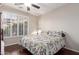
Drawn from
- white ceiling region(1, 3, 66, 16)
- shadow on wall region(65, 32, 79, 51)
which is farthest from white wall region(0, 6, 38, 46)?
shadow on wall region(65, 32, 79, 51)

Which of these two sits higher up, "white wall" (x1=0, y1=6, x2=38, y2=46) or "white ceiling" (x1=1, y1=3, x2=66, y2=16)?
"white ceiling" (x1=1, y1=3, x2=66, y2=16)

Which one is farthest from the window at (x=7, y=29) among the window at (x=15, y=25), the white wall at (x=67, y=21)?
the white wall at (x=67, y=21)

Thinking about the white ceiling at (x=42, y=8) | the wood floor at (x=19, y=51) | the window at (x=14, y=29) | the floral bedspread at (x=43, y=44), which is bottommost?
the wood floor at (x=19, y=51)

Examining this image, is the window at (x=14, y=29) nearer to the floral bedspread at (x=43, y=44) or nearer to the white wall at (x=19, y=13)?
the white wall at (x=19, y=13)

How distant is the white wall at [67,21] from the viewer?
61.7 inches

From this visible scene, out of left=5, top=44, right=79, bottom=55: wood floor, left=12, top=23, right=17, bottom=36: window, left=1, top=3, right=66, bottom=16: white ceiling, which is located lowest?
left=5, top=44, right=79, bottom=55: wood floor

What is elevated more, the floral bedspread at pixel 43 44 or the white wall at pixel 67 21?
the white wall at pixel 67 21

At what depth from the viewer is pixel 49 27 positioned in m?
1.70

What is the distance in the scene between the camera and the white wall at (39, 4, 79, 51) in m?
1.57

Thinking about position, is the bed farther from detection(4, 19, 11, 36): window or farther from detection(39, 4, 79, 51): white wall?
detection(4, 19, 11, 36): window
